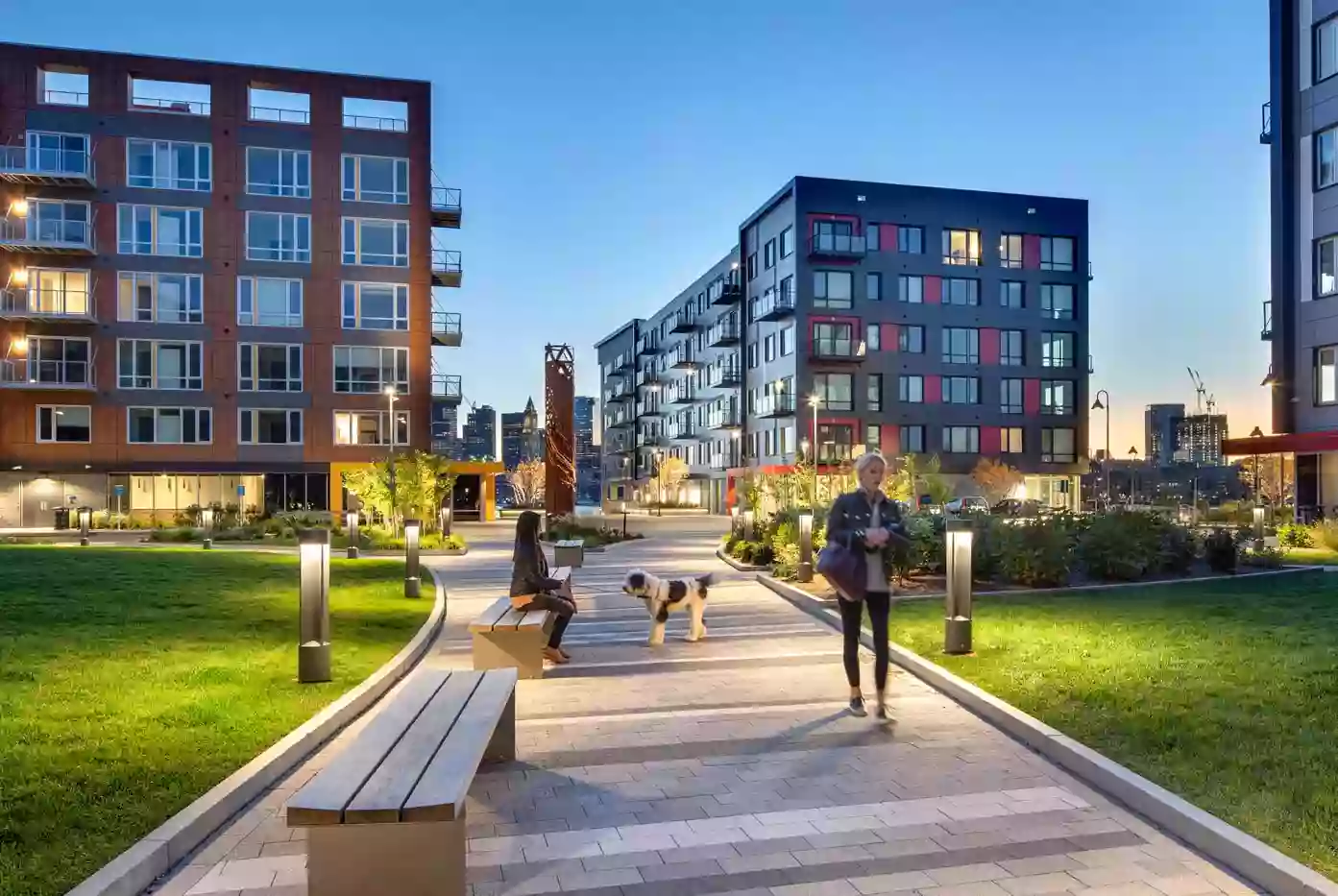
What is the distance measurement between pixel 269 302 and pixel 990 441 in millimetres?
39747

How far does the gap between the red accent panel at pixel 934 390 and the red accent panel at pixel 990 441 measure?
10.8ft

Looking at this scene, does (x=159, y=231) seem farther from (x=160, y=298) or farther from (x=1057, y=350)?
(x=1057, y=350)

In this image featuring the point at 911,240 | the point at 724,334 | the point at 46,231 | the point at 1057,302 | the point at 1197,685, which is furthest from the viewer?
the point at 724,334

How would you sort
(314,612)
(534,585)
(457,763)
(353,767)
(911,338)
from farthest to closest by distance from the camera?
(911,338) < (534,585) < (314,612) < (457,763) < (353,767)

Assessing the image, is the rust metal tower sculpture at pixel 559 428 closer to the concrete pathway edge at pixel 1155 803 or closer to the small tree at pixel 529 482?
the concrete pathway edge at pixel 1155 803

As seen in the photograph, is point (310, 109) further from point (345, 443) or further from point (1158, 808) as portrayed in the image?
point (1158, 808)

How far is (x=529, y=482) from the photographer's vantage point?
9544cm

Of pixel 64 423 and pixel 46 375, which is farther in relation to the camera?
pixel 64 423

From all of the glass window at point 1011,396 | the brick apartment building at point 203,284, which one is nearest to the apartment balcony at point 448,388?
the brick apartment building at point 203,284

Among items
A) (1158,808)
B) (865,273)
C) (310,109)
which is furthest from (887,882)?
(865,273)

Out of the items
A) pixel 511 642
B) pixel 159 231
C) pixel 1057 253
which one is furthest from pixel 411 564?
pixel 1057 253

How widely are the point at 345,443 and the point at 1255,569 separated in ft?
129

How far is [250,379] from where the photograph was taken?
149ft

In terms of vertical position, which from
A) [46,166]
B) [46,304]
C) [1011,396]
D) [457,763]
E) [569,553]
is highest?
[46,166]
